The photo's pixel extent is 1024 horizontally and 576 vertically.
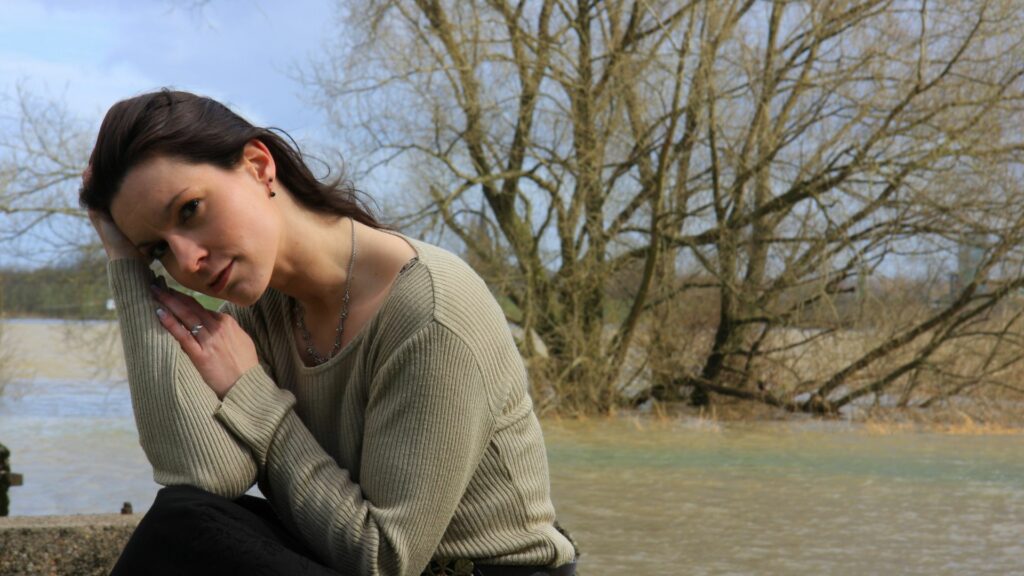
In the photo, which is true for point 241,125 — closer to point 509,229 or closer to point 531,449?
point 531,449

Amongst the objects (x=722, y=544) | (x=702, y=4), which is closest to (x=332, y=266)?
(x=722, y=544)

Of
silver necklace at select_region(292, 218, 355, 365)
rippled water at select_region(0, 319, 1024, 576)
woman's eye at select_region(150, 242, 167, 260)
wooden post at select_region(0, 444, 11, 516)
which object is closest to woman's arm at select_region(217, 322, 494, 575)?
silver necklace at select_region(292, 218, 355, 365)

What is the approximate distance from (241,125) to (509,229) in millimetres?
8470

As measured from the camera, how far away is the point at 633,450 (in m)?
8.60

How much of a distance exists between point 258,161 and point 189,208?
14 cm

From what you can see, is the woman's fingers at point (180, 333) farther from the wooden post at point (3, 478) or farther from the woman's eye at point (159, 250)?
the wooden post at point (3, 478)

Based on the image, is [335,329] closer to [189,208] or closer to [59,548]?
[189,208]

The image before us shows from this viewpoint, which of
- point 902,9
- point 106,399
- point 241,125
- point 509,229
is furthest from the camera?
point 106,399

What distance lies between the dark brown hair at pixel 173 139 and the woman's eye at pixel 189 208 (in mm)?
61

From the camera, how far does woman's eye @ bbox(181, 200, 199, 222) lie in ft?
5.78

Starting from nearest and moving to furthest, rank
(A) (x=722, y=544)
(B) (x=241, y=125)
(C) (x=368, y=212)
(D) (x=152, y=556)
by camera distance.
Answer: (D) (x=152, y=556) < (B) (x=241, y=125) < (C) (x=368, y=212) < (A) (x=722, y=544)

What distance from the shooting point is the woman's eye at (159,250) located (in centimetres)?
189

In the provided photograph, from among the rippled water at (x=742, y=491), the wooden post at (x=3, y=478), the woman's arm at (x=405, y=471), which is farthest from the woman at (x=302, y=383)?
the rippled water at (x=742, y=491)

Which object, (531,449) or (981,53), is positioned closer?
(531,449)
